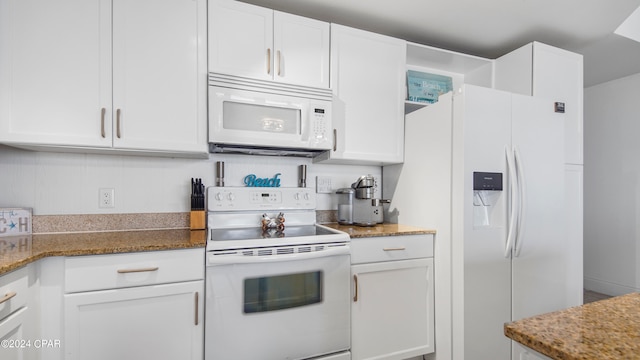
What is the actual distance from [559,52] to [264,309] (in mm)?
2794

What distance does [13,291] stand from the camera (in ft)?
3.69

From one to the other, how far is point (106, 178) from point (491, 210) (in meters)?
2.37

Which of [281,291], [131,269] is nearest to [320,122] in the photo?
[281,291]

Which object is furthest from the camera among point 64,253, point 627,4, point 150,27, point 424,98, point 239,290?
point 424,98

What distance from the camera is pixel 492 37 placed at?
2402 mm

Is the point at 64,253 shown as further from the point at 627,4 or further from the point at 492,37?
the point at 627,4

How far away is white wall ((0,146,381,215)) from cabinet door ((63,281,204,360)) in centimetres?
68

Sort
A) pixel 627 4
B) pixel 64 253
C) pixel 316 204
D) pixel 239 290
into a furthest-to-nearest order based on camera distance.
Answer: pixel 316 204 < pixel 627 4 < pixel 239 290 < pixel 64 253

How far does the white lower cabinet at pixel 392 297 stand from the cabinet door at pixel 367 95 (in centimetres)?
65

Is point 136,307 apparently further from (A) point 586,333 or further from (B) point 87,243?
(A) point 586,333

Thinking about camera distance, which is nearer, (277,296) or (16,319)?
(16,319)

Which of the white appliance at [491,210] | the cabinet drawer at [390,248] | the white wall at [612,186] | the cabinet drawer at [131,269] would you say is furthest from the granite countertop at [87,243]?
the white wall at [612,186]

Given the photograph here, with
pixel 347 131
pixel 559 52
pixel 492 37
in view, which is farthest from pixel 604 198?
pixel 347 131

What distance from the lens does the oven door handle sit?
145cm
